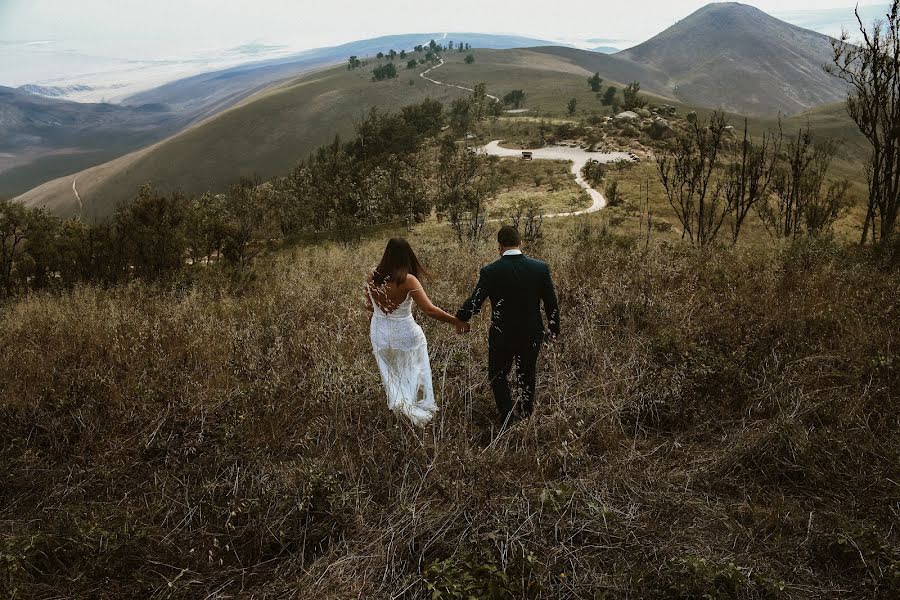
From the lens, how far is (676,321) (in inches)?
225

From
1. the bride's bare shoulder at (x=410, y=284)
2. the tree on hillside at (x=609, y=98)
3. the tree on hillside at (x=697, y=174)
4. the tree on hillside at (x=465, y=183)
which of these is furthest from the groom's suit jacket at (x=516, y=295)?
the tree on hillside at (x=609, y=98)

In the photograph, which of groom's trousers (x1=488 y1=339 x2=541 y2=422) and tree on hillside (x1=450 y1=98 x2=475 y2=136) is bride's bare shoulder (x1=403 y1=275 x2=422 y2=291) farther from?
tree on hillside (x1=450 y1=98 x2=475 y2=136)

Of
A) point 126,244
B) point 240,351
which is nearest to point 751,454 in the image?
point 240,351

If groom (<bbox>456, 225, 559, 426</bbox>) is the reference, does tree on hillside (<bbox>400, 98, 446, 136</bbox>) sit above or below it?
above

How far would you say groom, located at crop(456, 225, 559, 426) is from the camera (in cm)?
430

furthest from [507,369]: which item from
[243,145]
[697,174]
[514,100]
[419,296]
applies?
[243,145]

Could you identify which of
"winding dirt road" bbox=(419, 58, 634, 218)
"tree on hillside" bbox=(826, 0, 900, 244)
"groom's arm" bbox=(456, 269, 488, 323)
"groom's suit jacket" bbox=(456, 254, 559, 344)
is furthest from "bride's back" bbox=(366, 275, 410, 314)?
"winding dirt road" bbox=(419, 58, 634, 218)

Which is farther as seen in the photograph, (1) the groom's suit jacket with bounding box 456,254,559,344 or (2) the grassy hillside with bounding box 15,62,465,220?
(2) the grassy hillside with bounding box 15,62,465,220

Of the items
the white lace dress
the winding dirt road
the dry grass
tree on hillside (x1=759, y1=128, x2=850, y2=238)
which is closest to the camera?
the dry grass

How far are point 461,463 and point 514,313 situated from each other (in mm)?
1442

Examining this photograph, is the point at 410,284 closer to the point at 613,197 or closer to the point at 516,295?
the point at 516,295

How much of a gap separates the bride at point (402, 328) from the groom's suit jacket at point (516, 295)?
1.17ft

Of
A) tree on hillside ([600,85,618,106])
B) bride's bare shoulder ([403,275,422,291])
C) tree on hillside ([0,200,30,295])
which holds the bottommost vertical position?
tree on hillside ([0,200,30,295])

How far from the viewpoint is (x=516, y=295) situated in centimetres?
428
